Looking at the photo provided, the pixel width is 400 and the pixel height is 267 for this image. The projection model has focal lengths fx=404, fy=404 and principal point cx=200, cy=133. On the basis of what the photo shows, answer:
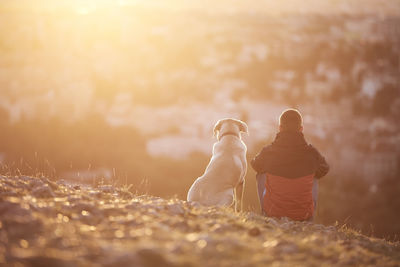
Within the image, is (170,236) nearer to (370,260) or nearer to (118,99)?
(370,260)

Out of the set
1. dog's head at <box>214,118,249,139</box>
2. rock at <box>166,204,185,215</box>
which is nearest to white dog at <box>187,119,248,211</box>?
dog's head at <box>214,118,249,139</box>

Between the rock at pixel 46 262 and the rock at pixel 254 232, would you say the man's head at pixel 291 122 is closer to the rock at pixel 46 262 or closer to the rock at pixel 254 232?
the rock at pixel 254 232

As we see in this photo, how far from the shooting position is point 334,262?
3.87m

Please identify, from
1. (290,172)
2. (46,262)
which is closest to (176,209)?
(290,172)

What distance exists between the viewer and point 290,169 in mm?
6582

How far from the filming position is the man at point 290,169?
6578 mm

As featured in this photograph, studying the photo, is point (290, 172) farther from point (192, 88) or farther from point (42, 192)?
point (192, 88)

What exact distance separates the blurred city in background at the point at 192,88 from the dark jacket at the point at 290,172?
192ft

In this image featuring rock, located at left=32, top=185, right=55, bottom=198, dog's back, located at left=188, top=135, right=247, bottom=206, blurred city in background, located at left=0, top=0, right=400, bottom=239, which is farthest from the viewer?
blurred city in background, located at left=0, top=0, right=400, bottom=239

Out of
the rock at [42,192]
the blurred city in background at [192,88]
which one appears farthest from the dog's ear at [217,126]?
→ the blurred city in background at [192,88]

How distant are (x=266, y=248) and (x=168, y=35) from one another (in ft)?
474

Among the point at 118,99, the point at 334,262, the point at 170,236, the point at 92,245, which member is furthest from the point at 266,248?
the point at 118,99

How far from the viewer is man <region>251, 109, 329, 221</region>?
6.58 metres

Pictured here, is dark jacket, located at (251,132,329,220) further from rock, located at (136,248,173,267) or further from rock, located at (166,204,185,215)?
rock, located at (136,248,173,267)
